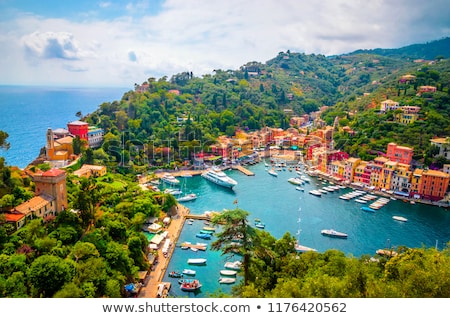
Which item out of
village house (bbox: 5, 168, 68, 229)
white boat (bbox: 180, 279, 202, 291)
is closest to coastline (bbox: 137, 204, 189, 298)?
white boat (bbox: 180, 279, 202, 291)

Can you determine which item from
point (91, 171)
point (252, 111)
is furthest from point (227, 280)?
point (252, 111)

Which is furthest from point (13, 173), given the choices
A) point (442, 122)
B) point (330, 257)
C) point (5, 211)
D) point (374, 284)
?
point (442, 122)

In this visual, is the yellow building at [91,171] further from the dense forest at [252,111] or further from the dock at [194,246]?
the dock at [194,246]

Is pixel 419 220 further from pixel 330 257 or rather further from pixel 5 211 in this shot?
pixel 5 211

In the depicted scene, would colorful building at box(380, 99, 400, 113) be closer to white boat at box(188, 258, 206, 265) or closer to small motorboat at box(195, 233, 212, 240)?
small motorboat at box(195, 233, 212, 240)

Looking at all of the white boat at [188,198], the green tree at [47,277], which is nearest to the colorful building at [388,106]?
the white boat at [188,198]
